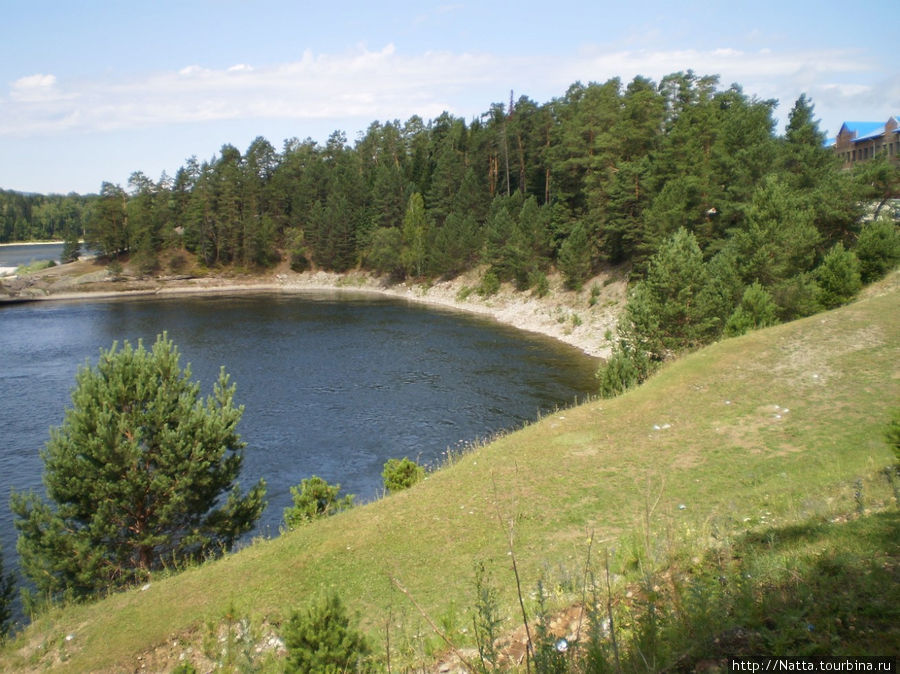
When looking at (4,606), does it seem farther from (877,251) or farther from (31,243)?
(31,243)

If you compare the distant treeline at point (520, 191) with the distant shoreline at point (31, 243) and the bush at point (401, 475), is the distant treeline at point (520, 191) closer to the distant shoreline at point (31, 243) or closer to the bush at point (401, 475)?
the bush at point (401, 475)

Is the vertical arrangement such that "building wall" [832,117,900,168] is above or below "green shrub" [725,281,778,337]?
above

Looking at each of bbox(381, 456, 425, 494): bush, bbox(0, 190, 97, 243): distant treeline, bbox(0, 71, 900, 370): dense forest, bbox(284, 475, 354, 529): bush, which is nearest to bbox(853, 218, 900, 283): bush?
bbox(0, 71, 900, 370): dense forest

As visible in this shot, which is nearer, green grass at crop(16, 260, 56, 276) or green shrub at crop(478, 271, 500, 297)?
green shrub at crop(478, 271, 500, 297)

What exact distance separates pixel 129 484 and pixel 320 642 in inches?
480

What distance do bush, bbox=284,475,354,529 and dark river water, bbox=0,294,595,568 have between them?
4.54 ft

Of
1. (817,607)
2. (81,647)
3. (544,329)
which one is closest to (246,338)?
(544,329)

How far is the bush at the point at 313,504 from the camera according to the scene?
16.7 meters

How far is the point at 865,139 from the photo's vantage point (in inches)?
3059

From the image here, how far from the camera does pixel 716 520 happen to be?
1118 cm

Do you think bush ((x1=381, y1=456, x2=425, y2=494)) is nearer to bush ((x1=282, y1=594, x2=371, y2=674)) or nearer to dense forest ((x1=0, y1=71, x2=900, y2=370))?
bush ((x1=282, y1=594, x2=371, y2=674))

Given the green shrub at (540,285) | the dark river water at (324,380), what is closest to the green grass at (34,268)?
the dark river water at (324,380)

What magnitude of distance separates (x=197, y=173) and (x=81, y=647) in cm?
11464

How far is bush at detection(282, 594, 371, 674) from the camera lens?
621 cm
